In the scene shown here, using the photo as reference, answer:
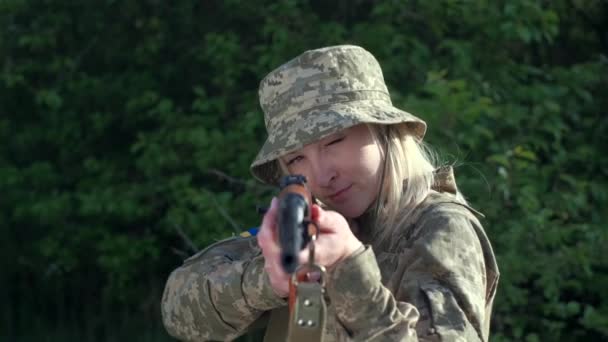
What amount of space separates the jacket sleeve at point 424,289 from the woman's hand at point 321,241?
33mm

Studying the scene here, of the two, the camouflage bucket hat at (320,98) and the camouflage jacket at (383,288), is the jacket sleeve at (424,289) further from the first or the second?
the camouflage bucket hat at (320,98)

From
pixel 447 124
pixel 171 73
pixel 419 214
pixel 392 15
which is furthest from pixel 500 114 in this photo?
pixel 419 214

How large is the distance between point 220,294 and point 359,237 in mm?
365

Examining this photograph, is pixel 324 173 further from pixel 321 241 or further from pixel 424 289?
pixel 321 241

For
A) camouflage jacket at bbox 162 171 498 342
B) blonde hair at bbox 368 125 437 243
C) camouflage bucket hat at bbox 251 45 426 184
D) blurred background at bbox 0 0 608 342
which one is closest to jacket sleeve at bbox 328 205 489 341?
camouflage jacket at bbox 162 171 498 342

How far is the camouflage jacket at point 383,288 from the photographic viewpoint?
2090mm

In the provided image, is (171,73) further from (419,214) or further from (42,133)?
(419,214)

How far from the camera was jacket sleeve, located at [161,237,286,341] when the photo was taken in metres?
2.47

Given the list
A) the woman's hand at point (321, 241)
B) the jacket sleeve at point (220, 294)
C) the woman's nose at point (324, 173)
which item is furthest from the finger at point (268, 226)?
the woman's nose at point (324, 173)

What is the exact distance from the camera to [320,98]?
107 inches

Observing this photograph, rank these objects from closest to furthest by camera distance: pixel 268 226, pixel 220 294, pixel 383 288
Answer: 1. pixel 268 226
2. pixel 383 288
3. pixel 220 294

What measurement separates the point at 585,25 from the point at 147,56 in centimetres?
287

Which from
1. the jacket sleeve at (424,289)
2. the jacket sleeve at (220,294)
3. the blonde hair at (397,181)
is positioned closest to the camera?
the jacket sleeve at (424,289)

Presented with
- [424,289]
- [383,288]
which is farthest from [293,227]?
[424,289]
